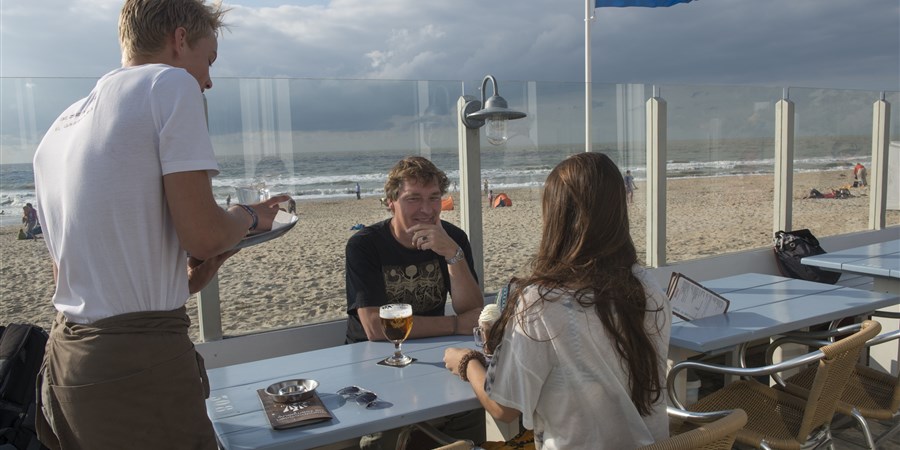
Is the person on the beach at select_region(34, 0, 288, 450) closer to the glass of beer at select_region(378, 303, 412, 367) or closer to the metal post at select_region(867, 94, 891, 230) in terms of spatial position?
the glass of beer at select_region(378, 303, 412, 367)

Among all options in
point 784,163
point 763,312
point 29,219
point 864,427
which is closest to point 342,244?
point 29,219

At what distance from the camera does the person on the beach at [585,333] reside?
1604 mm

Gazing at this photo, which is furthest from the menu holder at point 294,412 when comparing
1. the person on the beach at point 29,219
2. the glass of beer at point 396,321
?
the person on the beach at point 29,219

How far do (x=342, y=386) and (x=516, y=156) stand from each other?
10.8ft

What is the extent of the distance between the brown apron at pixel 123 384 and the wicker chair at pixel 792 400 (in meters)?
1.86

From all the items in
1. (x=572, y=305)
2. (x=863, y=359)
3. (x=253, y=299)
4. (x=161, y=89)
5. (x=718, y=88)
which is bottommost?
(x=863, y=359)

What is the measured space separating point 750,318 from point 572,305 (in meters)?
1.69

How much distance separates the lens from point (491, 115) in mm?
3906

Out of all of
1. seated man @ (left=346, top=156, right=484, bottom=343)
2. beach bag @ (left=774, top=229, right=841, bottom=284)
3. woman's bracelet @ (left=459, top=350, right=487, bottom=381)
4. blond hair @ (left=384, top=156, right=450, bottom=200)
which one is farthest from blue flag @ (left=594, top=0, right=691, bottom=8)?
woman's bracelet @ (left=459, top=350, right=487, bottom=381)

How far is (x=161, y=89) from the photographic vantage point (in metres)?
1.33

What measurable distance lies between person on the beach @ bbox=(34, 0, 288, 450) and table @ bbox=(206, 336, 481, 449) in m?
0.35

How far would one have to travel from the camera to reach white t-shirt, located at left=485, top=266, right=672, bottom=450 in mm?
1597

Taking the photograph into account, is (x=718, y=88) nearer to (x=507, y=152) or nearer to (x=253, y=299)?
(x=507, y=152)

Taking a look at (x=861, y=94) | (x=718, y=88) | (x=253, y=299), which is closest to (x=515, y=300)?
(x=253, y=299)
